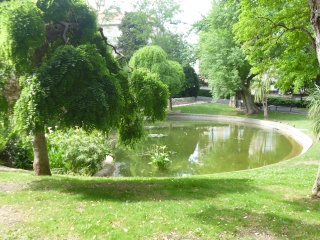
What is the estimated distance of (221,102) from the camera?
4138cm

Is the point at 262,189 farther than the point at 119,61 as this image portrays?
No

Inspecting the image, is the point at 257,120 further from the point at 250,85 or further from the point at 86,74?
the point at 86,74

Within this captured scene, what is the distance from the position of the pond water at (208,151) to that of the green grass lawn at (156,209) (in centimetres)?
474

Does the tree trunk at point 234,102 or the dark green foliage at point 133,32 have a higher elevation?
the dark green foliage at point 133,32

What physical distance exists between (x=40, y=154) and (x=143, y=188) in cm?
280

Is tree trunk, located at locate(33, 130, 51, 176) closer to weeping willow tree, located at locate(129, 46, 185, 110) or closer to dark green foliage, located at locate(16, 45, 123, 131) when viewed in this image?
dark green foliage, located at locate(16, 45, 123, 131)

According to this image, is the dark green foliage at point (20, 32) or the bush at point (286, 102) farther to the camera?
the bush at point (286, 102)

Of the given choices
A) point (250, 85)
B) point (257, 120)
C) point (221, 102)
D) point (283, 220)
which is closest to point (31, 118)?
point (283, 220)

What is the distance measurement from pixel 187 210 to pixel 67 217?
6.56ft

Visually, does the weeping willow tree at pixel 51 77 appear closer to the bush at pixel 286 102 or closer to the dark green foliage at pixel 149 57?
the dark green foliage at pixel 149 57

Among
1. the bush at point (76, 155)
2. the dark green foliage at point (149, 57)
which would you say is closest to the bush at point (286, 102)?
the dark green foliage at point (149, 57)

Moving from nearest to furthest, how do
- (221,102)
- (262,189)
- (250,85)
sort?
(262,189)
(250,85)
(221,102)

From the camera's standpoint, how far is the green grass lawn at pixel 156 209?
4672mm

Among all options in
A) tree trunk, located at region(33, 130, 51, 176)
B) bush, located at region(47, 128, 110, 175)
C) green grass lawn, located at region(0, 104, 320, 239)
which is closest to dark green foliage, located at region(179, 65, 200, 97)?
bush, located at region(47, 128, 110, 175)
